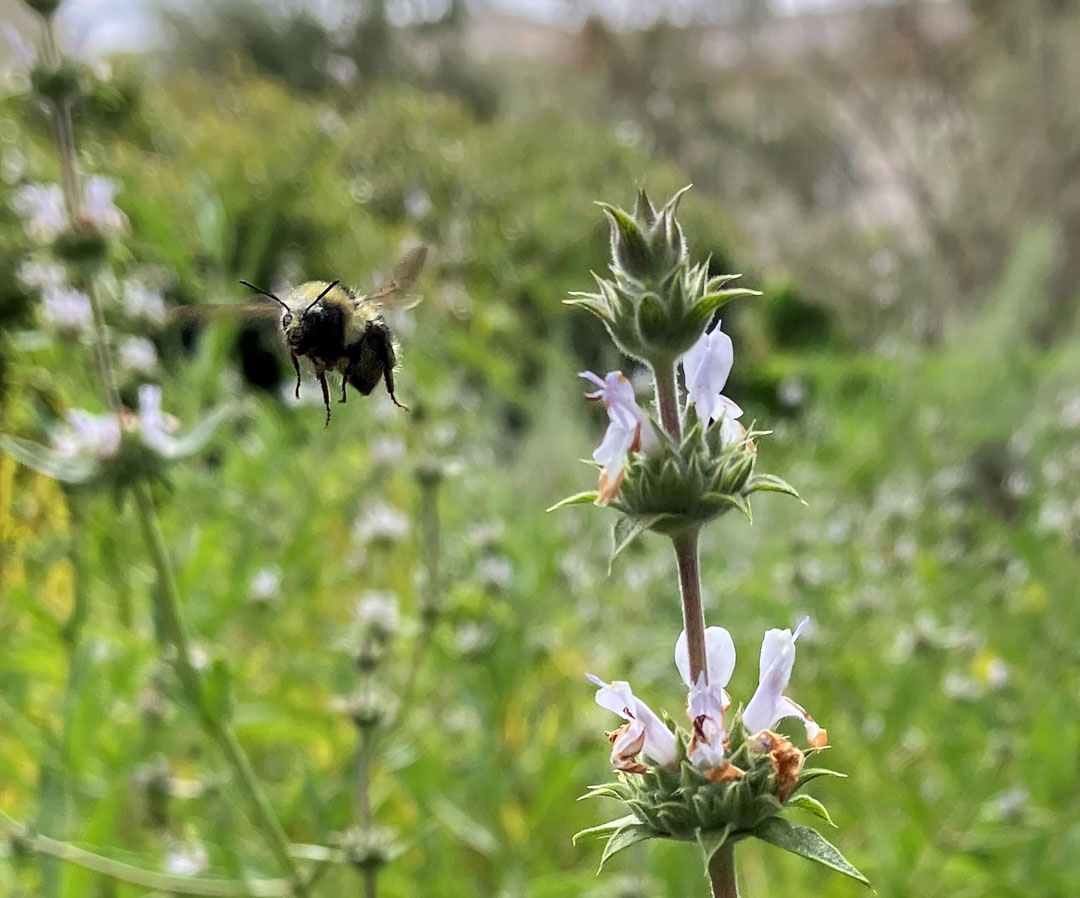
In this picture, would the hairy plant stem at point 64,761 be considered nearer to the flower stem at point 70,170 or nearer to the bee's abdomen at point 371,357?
the flower stem at point 70,170

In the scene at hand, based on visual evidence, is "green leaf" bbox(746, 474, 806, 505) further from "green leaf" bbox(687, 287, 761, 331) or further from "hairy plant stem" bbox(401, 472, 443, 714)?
"hairy plant stem" bbox(401, 472, 443, 714)

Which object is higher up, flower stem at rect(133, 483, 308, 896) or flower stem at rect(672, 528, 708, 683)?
flower stem at rect(133, 483, 308, 896)

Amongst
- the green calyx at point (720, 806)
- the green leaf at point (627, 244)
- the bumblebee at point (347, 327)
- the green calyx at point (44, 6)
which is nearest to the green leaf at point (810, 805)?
the green calyx at point (720, 806)

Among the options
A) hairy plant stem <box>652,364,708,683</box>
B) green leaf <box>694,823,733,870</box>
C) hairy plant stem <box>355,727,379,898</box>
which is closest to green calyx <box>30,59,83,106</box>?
hairy plant stem <box>355,727,379,898</box>

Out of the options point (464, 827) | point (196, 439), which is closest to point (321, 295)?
point (196, 439)

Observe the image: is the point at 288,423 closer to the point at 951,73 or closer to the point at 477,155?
the point at 477,155
